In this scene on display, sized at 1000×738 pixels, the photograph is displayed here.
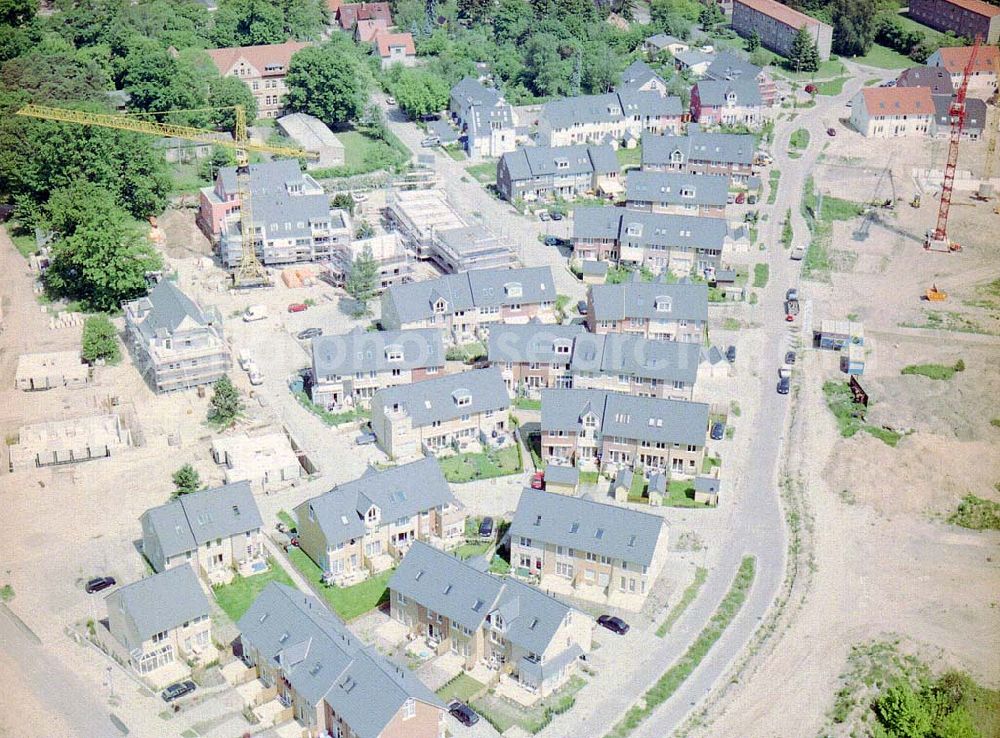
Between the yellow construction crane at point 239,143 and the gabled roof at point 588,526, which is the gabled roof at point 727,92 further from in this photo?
the gabled roof at point 588,526

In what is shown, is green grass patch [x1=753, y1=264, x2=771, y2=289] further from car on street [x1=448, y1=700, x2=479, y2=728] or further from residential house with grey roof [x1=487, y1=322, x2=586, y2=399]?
car on street [x1=448, y1=700, x2=479, y2=728]

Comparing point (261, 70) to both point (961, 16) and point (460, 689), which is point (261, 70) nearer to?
point (460, 689)

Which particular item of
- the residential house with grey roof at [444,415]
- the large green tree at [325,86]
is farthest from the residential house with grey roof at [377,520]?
the large green tree at [325,86]

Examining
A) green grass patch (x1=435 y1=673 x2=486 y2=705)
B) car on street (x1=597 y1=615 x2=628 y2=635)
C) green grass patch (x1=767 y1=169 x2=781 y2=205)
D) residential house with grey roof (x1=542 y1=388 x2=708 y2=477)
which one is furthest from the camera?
green grass patch (x1=767 y1=169 x2=781 y2=205)

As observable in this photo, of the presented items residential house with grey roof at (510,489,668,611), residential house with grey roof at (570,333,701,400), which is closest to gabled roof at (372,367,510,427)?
residential house with grey roof at (570,333,701,400)

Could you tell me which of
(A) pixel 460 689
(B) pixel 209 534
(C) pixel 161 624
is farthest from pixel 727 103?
(C) pixel 161 624

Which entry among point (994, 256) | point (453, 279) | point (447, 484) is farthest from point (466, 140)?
point (447, 484)
